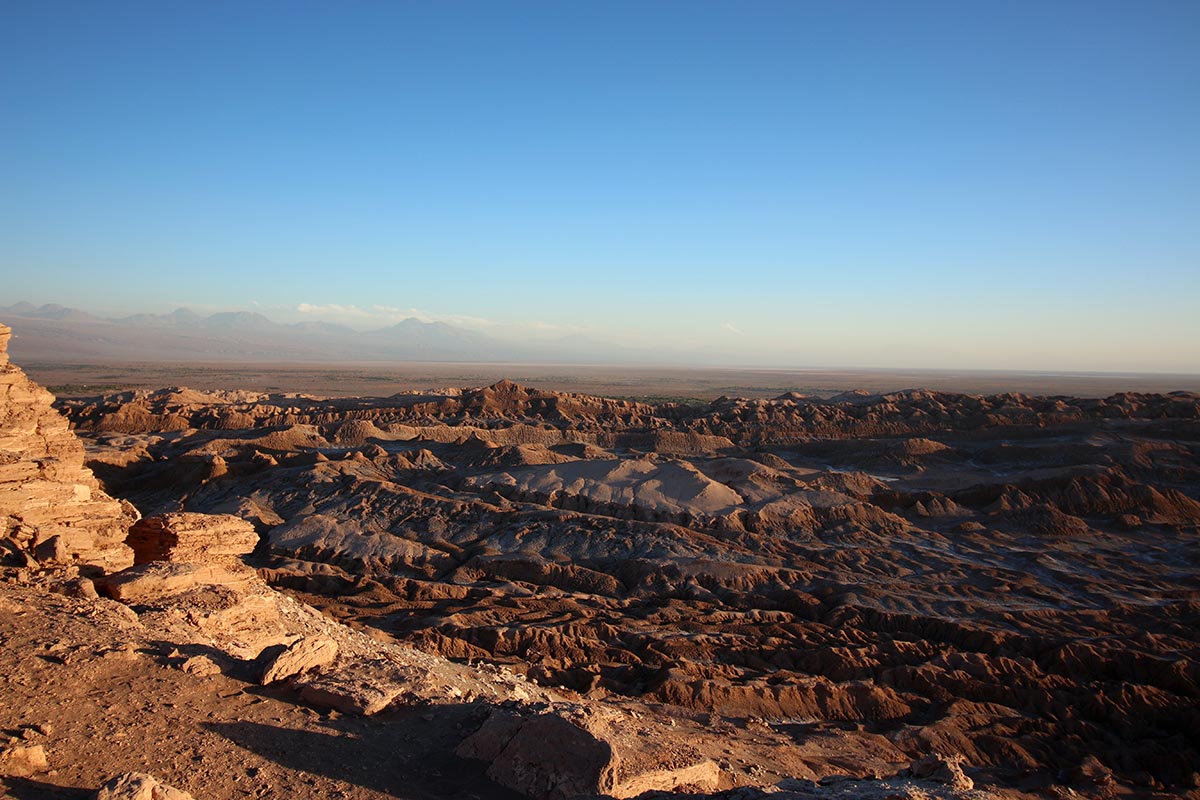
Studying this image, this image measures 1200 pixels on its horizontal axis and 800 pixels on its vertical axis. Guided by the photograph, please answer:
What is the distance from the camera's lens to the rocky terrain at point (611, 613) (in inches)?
269

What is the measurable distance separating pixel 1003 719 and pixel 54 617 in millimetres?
14046

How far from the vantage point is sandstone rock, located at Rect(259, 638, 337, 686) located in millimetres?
7927

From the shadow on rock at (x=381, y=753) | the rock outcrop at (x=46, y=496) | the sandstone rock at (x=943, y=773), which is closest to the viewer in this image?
the shadow on rock at (x=381, y=753)

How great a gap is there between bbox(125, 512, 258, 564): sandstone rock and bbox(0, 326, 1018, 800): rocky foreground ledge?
1.95 feet

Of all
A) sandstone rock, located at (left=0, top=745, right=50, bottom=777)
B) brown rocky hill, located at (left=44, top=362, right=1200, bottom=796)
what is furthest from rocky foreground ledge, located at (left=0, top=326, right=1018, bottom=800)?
brown rocky hill, located at (left=44, top=362, right=1200, bottom=796)

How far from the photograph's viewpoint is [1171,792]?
11.6 m

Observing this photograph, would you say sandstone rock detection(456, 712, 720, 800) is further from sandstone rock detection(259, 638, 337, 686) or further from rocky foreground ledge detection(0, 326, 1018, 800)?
sandstone rock detection(259, 638, 337, 686)

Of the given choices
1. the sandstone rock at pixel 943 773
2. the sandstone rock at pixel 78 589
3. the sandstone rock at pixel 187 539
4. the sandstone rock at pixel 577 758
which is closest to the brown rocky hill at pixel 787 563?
the sandstone rock at pixel 943 773

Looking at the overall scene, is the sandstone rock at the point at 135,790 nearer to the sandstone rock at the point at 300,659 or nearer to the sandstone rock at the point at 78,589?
the sandstone rock at the point at 300,659

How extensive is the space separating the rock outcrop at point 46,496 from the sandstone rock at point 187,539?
29cm

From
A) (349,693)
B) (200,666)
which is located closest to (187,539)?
(200,666)

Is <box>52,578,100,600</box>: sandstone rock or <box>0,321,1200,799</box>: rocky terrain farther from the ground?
<box>52,578,100,600</box>: sandstone rock

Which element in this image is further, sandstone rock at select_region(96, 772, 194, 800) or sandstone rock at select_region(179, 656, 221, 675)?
sandstone rock at select_region(179, 656, 221, 675)

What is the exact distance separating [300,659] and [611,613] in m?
10.7
